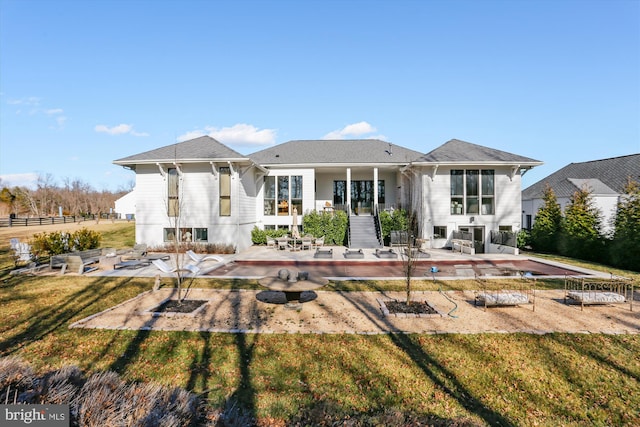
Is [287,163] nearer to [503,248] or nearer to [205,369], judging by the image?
[503,248]

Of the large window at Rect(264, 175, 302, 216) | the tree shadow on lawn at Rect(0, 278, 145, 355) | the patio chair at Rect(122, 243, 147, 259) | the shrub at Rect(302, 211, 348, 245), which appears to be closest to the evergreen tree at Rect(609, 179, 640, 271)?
the shrub at Rect(302, 211, 348, 245)

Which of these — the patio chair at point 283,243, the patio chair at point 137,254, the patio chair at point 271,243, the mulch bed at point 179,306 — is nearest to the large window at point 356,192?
the patio chair at point 271,243

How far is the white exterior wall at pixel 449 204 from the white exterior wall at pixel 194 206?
40.3ft

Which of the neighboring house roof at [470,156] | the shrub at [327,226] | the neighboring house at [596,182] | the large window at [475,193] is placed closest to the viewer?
the neighboring house roof at [470,156]

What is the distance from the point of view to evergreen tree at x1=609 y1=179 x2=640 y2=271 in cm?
1373

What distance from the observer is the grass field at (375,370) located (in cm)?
412

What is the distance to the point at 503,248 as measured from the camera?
18391 mm

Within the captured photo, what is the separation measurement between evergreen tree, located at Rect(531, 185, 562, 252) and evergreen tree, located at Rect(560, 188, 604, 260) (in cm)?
116

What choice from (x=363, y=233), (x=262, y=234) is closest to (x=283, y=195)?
(x=262, y=234)

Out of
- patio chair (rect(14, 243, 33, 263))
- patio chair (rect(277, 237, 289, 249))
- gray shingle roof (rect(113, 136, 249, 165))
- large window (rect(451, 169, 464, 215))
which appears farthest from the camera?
large window (rect(451, 169, 464, 215))

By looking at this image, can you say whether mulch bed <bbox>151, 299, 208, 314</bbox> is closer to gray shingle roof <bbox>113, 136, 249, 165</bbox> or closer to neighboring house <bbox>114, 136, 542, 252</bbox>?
neighboring house <bbox>114, 136, 542, 252</bbox>

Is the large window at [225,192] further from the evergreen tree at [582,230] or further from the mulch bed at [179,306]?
the evergreen tree at [582,230]

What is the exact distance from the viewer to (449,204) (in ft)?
65.9

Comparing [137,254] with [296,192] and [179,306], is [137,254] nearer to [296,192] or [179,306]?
[179,306]
